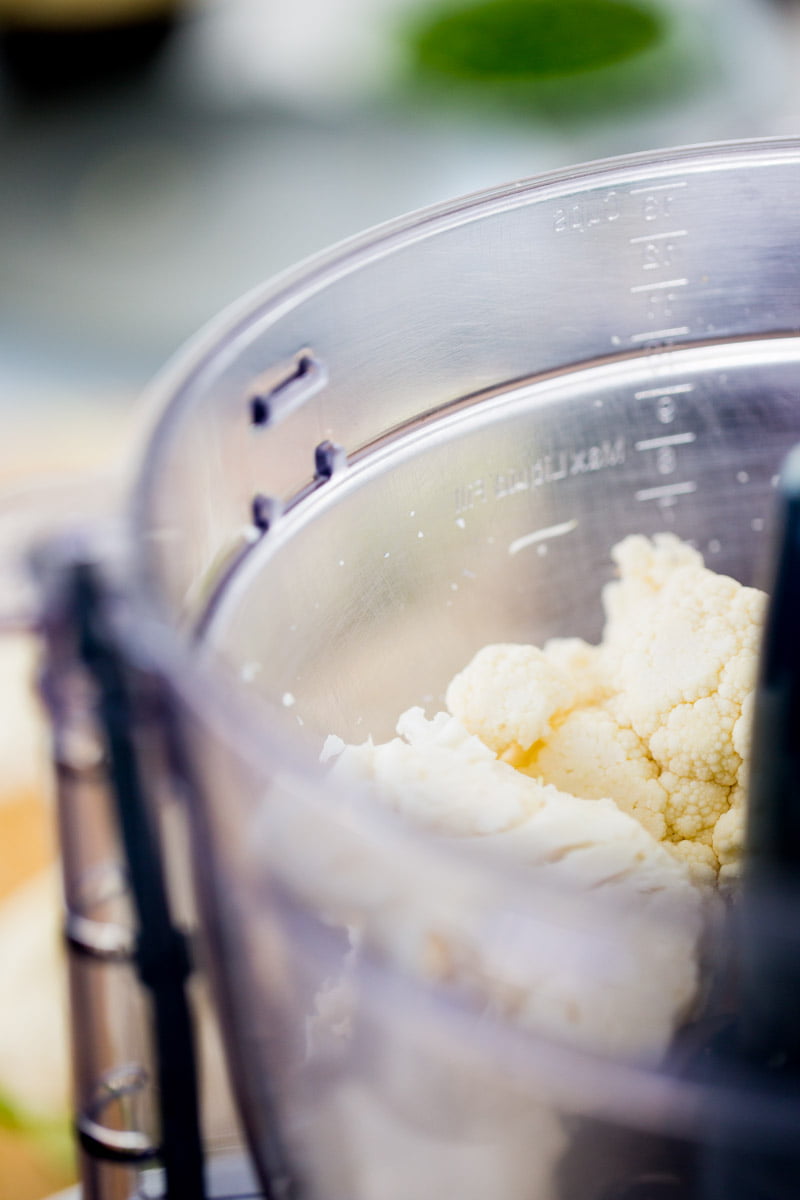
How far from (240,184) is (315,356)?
2.13 feet

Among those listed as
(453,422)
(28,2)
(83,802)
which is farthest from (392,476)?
(28,2)

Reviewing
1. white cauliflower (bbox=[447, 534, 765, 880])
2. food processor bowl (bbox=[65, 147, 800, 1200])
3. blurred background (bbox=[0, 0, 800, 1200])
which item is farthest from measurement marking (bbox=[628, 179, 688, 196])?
blurred background (bbox=[0, 0, 800, 1200])

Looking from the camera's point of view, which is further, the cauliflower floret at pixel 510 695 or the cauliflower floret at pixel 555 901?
the cauliflower floret at pixel 510 695

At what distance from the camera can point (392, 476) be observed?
1.03 ft

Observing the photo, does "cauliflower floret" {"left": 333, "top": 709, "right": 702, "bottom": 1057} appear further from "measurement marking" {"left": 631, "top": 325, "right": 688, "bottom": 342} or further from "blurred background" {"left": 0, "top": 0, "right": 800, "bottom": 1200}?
"blurred background" {"left": 0, "top": 0, "right": 800, "bottom": 1200}

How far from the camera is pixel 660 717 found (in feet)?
0.96

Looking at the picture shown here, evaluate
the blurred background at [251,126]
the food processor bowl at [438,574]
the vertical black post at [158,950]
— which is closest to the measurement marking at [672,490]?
the food processor bowl at [438,574]

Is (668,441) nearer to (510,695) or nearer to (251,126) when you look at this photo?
(510,695)

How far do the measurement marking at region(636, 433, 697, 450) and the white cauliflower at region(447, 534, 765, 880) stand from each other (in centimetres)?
4

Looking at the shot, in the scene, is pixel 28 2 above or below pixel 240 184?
above

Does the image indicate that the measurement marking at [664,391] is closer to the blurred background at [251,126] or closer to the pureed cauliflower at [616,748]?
the pureed cauliflower at [616,748]

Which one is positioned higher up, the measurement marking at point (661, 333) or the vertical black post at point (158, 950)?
the measurement marking at point (661, 333)

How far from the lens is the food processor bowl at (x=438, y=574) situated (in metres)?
0.19

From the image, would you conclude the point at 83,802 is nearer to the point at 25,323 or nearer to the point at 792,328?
the point at 792,328
